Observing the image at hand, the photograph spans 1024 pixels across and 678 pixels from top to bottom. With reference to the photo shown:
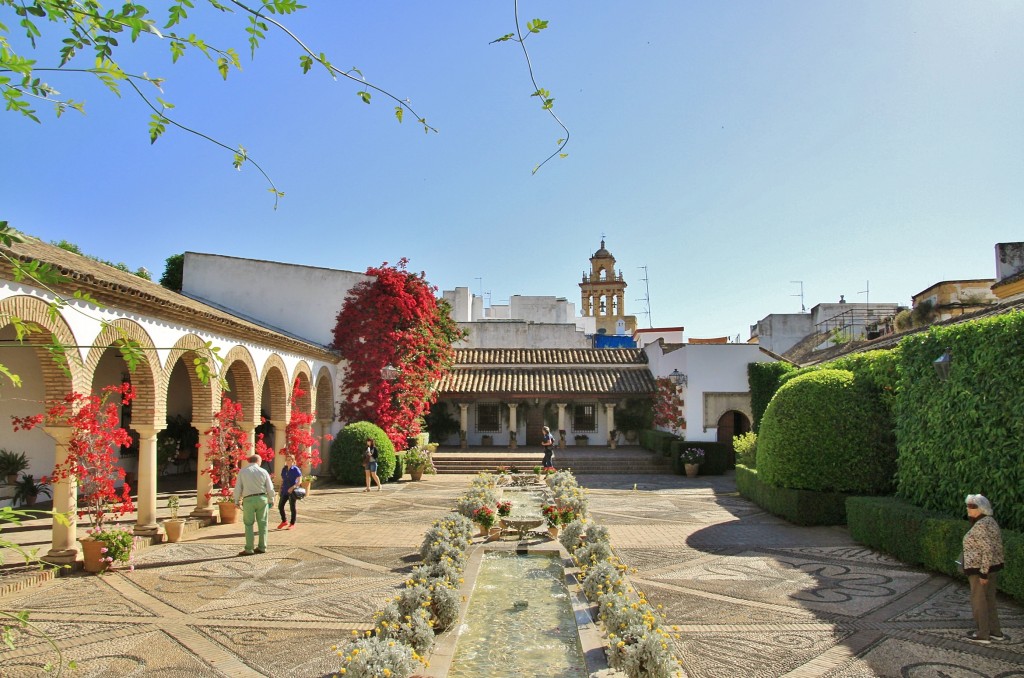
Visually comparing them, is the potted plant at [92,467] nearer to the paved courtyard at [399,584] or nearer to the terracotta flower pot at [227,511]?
the paved courtyard at [399,584]

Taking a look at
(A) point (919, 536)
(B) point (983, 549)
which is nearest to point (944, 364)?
(A) point (919, 536)

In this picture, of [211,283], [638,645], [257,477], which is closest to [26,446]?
[257,477]

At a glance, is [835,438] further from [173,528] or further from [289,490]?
[173,528]

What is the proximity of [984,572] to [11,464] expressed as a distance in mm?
16711

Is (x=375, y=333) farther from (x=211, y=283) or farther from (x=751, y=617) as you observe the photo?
(x=751, y=617)

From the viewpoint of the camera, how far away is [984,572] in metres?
6.64

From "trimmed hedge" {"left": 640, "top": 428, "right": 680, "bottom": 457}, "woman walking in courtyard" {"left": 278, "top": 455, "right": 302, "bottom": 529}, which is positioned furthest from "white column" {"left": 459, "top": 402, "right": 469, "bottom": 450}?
"woman walking in courtyard" {"left": 278, "top": 455, "right": 302, "bottom": 529}

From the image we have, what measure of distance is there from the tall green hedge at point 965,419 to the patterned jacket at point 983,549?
188cm

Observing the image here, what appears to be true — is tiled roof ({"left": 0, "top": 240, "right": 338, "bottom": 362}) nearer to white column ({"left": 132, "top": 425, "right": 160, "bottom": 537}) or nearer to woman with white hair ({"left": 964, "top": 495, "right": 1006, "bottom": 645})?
white column ({"left": 132, "top": 425, "right": 160, "bottom": 537})

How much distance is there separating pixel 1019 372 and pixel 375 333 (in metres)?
17.4

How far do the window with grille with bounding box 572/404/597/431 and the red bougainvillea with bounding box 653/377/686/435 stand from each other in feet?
8.93

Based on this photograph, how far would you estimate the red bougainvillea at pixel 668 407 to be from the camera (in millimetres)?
24719

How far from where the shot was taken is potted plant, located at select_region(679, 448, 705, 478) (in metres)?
22.0

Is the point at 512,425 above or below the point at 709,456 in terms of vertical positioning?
above
